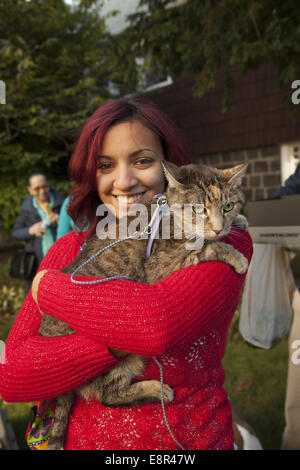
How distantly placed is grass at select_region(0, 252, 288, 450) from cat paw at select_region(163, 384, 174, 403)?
7.30 ft

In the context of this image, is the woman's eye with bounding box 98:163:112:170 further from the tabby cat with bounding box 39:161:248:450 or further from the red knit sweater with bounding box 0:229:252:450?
the red knit sweater with bounding box 0:229:252:450

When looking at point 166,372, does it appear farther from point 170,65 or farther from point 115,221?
point 170,65

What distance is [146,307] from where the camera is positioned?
1.42 m

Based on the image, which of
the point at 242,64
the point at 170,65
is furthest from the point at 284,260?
the point at 170,65

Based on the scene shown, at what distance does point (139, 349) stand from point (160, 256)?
507mm

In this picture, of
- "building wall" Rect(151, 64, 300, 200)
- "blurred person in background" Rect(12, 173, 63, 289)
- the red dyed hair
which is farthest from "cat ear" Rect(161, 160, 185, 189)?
"building wall" Rect(151, 64, 300, 200)

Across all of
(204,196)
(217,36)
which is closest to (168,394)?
(204,196)

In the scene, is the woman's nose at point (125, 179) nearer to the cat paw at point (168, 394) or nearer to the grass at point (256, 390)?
the cat paw at point (168, 394)

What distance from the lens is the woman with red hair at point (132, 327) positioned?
4.73ft

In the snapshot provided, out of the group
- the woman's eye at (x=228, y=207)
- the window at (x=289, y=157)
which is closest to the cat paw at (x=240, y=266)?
the woman's eye at (x=228, y=207)

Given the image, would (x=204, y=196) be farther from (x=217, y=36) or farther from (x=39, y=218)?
(x=39, y=218)

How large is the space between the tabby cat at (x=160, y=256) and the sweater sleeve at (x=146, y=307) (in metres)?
0.15

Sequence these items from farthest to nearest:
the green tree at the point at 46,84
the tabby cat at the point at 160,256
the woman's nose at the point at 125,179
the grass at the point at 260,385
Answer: the green tree at the point at 46,84
the grass at the point at 260,385
the woman's nose at the point at 125,179
the tabby cat at the point at 160,256

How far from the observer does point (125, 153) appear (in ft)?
6.08
